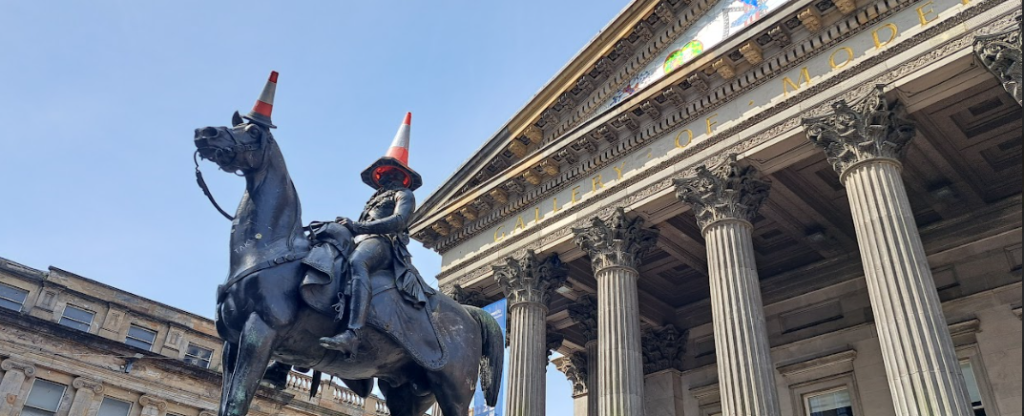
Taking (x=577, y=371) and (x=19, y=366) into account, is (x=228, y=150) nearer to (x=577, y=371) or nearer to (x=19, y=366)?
(x=577, y=371)

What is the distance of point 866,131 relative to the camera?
12617 mm

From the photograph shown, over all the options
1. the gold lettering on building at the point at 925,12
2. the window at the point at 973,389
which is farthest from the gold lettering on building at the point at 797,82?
the window at the point at 973,389

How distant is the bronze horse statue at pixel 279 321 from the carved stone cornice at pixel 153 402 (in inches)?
835

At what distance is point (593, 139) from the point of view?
57.8 feet

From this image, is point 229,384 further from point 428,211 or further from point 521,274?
point 428,211

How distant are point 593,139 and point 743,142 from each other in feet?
13.3

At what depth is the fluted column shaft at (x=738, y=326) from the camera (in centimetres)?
1193

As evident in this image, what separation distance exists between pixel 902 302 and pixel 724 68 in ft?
20.9

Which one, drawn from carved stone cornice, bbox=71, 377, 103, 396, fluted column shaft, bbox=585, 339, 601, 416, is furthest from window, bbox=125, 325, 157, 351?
fluted column shaft, bbox=585, 339, 601, 416

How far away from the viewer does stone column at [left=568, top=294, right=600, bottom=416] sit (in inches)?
822

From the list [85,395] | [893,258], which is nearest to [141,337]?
A: [85,395]

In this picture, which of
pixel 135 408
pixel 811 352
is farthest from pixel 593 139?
pixel 135 408

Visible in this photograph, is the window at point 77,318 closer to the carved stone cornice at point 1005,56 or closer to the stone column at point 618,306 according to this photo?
the stone column at point 618,306

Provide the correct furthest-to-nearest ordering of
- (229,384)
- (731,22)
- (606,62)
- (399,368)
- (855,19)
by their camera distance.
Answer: (606,62) < (731,22) < (855,19) < (399,368) < (229,384)
